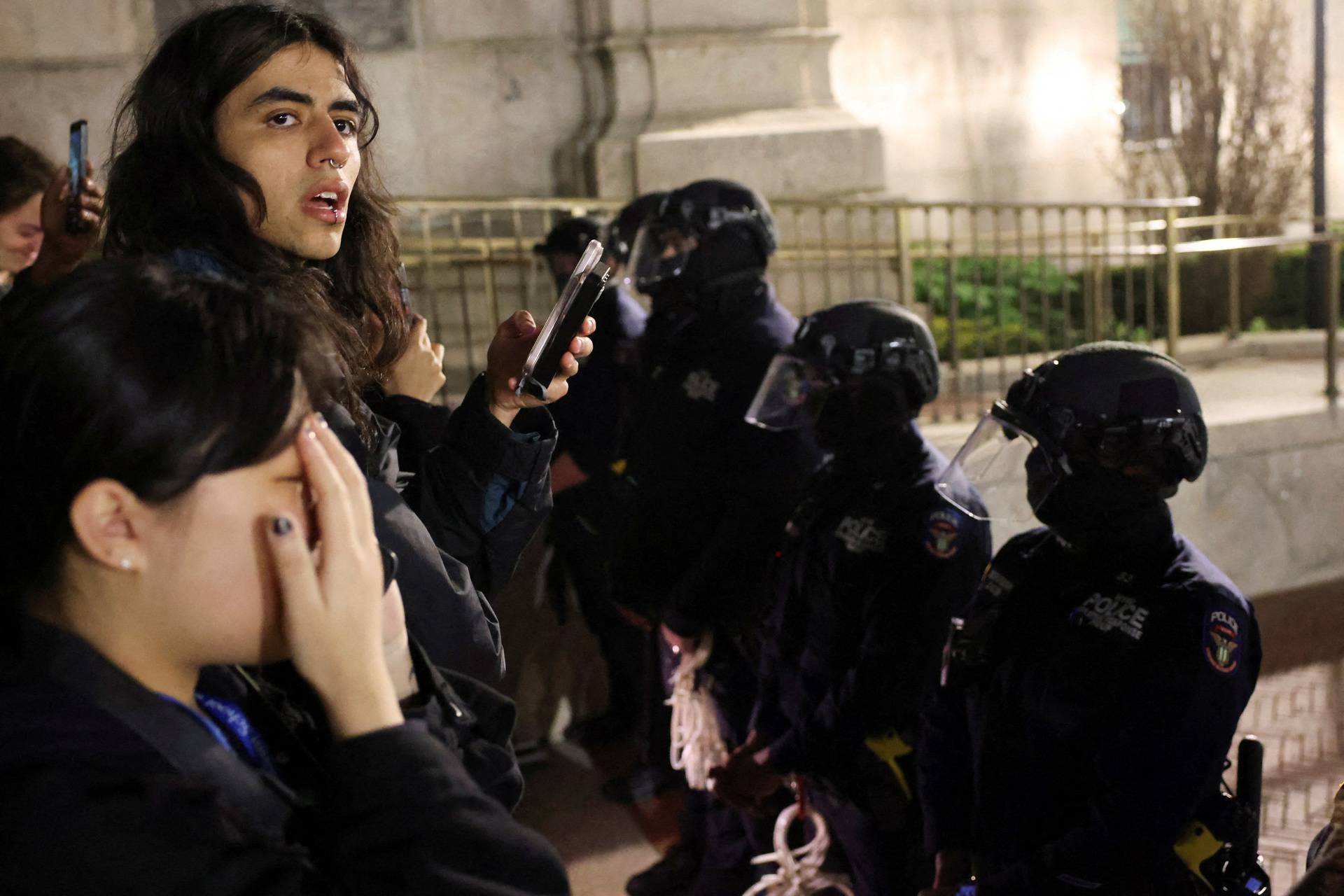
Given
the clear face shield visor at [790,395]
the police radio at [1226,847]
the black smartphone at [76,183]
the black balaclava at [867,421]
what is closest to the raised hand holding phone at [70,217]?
the black smartphone at [76,183]

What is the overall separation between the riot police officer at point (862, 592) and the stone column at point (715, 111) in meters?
5.27

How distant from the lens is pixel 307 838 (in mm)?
1226

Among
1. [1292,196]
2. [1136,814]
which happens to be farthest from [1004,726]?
[1292,196]

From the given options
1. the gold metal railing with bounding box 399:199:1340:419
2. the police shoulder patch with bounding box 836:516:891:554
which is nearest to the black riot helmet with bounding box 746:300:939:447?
the police shoulder patch with bounding box 836:516:891:554

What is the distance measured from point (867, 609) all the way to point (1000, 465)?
478 millimetres

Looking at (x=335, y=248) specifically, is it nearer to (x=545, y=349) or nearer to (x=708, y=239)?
(x=545, y=349)

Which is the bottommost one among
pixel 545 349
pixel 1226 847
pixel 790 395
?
pixel 1226 847

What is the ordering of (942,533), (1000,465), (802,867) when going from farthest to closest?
(802,867), (942,533), (1000,465)

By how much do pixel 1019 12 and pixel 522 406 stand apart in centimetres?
1377

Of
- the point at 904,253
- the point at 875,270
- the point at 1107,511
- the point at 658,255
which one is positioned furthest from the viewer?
the point at 875,270

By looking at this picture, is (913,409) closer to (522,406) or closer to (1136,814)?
(1136,814)

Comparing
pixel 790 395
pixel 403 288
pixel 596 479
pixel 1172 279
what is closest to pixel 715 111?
pixel 1172 279

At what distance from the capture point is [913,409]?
3570 millimetres

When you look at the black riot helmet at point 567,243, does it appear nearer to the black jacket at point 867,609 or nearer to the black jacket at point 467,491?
the black jacket at point 867,609
